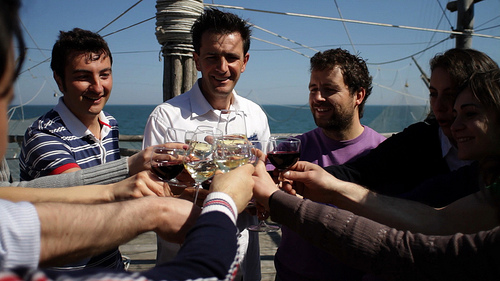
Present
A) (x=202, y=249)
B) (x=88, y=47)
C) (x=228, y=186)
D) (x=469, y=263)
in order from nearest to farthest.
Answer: (x=202, y=249) → (x=469, y=263) → (x=228, y=186) → (x=88, y=47)

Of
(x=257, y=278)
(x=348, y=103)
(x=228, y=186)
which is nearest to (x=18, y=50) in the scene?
(x=228, y=186)

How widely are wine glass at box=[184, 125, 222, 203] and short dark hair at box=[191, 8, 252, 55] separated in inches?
49.1

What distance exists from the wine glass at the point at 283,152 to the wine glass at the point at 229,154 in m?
0.23

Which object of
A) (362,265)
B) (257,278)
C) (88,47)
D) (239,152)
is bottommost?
(257,278)

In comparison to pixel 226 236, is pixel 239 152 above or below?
above

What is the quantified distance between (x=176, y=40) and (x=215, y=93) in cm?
82

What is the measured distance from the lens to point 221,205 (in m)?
1.12

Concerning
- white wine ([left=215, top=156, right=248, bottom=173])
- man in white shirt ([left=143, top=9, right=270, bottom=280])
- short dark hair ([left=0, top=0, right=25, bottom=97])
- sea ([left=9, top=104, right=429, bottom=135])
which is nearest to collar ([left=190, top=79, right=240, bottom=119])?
man in white shirt ([left=143, top=9, right=270, bottom=280])

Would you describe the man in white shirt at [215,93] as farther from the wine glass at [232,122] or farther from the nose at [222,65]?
the wine glass at [232,122]

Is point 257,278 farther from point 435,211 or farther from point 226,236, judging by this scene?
point 226,236

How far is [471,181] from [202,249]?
140 cm

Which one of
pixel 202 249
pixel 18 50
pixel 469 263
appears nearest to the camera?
pixel 18 50

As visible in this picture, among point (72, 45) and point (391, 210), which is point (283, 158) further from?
point (72, 45)

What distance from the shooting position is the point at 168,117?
257cm
